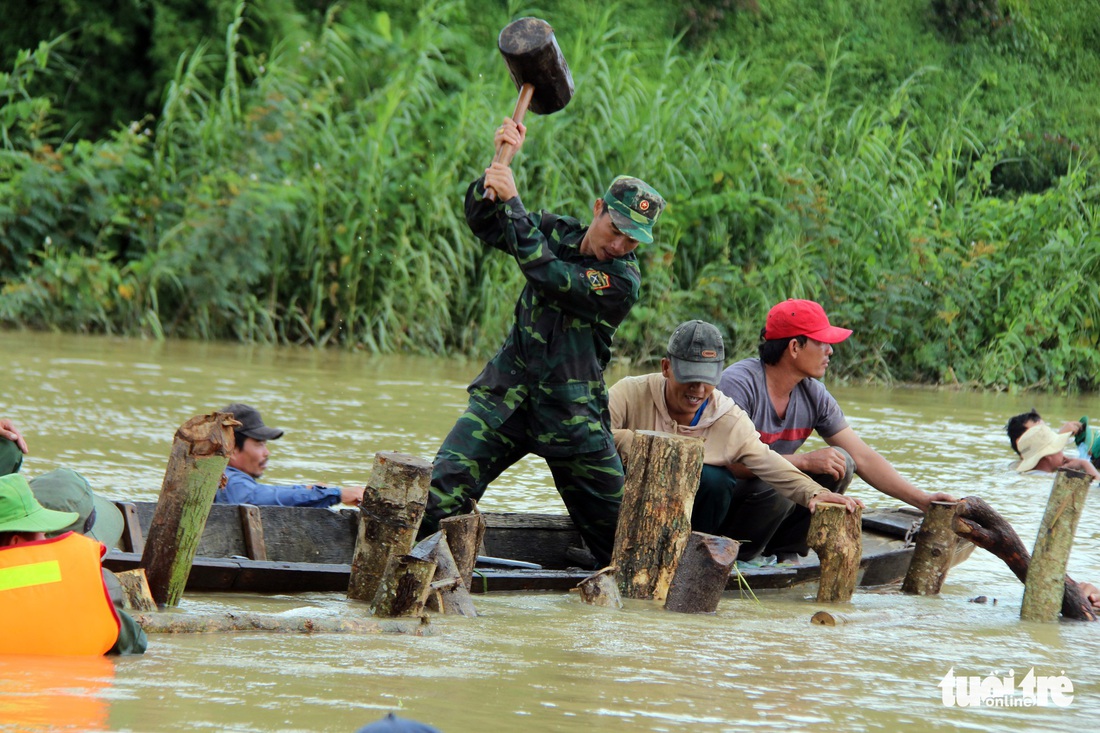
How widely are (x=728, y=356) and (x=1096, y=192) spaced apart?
17.2 feet

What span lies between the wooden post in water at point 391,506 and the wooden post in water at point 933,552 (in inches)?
94.6

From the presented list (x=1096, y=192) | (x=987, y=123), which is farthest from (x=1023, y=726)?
(x=987, y=123)

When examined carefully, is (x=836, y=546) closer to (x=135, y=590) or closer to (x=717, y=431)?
(x=717, y=431)

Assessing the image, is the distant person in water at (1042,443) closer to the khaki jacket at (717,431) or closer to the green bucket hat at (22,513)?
the khaki jacket at (717,431)

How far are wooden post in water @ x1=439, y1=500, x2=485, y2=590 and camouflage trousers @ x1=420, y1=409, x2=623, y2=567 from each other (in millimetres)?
264

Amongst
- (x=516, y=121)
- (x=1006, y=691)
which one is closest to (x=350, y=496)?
(x=516, y=121)

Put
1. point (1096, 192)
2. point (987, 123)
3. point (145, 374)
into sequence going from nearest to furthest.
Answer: point (145, 374)
point (1096, 192)
point (987, 123)

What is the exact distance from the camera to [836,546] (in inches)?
238

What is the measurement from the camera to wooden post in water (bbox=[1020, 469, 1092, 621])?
5.90 metres

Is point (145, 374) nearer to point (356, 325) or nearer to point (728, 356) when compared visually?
point (356, 325)

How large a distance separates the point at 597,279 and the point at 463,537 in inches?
45.6

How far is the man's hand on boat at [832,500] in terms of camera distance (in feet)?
19.6

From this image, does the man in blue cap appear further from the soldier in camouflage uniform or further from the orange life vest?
the soldier in camouflage uniform

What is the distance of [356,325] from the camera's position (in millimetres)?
15617
